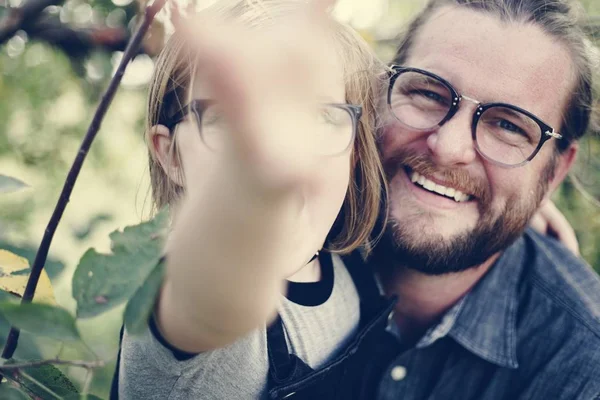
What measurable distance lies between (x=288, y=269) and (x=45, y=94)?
65.8 inches

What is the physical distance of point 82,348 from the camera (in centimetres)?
51

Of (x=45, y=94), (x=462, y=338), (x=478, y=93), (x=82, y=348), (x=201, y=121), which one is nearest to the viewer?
(x=82, y=348)

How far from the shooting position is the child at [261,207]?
1.36 ft

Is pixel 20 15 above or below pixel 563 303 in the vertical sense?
above

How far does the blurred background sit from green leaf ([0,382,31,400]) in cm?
67

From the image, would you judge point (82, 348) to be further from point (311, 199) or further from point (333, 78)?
point (333, 78)

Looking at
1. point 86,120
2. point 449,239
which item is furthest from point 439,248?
point 86,120

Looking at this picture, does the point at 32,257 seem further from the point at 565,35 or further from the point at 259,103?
the point at 565,35

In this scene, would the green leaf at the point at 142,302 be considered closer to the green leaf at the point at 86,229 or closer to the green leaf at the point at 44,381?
the green leaf at the point at 44,381

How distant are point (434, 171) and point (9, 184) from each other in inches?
42.2

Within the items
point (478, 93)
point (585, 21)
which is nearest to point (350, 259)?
point (478, 93)

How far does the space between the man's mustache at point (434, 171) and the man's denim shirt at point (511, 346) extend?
0.39 meters

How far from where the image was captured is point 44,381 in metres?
0.58

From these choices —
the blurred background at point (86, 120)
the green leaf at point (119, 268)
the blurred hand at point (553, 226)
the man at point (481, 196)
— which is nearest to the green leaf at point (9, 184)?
the green leaf at point (119, 268)
